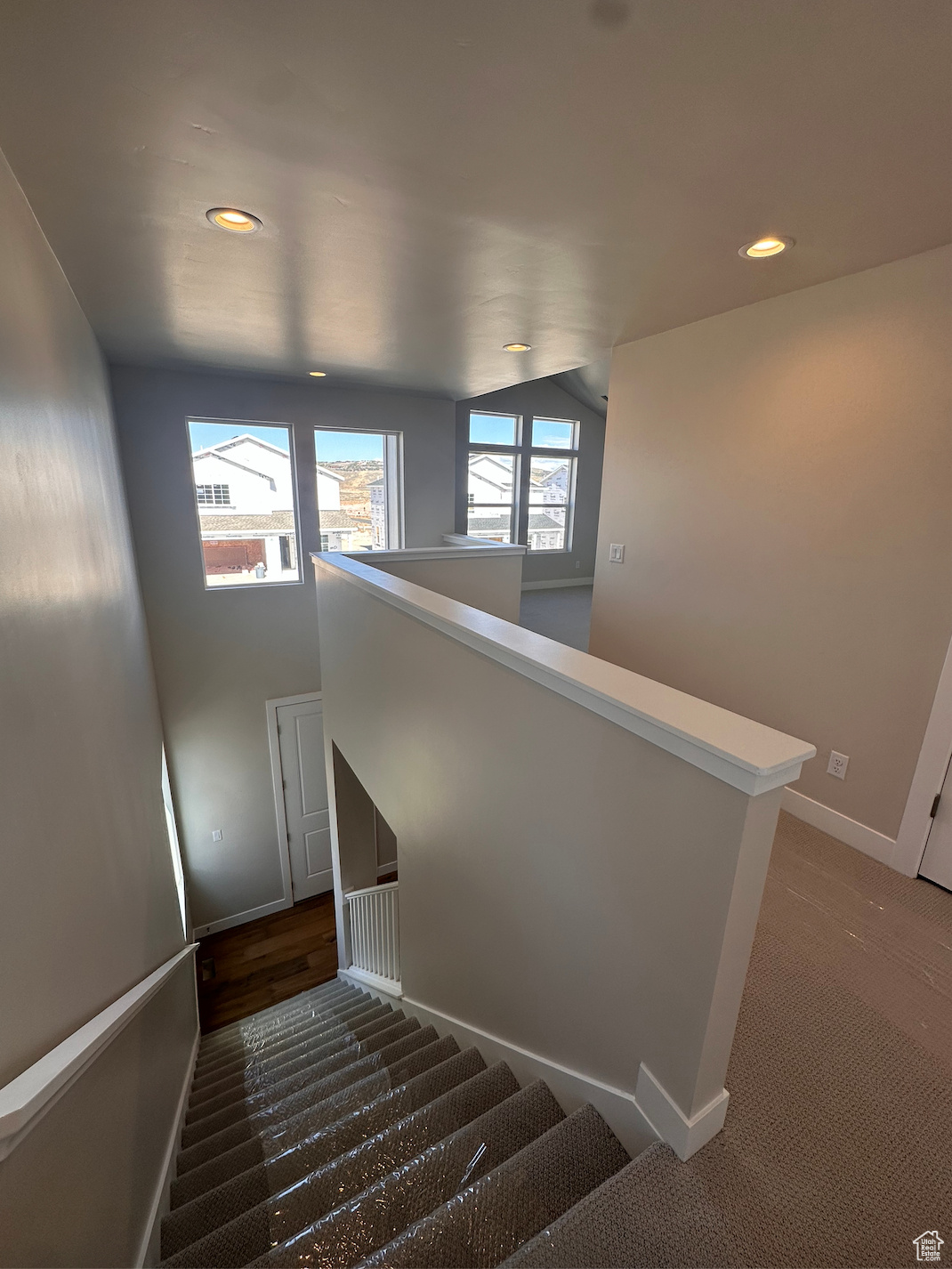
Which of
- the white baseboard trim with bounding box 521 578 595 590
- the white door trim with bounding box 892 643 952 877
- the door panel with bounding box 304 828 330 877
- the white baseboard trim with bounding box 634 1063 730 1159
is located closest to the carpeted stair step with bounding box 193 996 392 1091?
the door panel with bounding box 304 828 330 877

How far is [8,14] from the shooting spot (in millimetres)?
1026

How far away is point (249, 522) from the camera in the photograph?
16.1ft

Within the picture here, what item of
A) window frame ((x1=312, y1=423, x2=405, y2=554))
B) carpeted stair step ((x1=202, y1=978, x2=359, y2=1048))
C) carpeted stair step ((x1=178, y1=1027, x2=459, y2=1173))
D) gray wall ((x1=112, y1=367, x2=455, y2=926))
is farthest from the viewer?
window frame ((x1=312, y1=423, x2=405, y2=554))

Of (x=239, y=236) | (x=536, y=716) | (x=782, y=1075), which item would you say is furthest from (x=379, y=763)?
(x=239, y=236)

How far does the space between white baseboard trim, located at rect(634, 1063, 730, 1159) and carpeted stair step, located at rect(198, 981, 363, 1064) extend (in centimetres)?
321

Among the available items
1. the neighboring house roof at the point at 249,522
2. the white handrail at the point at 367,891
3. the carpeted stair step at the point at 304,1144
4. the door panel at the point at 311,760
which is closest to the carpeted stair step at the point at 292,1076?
the carpeted stair step at the point at 304,1144

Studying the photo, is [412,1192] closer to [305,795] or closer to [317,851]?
[305,795]

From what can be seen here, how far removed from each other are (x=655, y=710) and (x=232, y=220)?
6.84 feet

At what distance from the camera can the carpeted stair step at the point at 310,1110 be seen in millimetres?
1977

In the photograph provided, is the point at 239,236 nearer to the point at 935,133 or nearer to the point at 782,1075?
the point at 935,133

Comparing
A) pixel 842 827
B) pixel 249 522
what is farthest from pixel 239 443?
pixel 842 827

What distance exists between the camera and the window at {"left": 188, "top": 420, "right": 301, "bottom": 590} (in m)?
4.67

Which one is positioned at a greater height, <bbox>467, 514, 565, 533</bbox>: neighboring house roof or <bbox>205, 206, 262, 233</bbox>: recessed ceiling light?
<bbox>205, 206, 262, 233</bbox>: recessed ceiling light

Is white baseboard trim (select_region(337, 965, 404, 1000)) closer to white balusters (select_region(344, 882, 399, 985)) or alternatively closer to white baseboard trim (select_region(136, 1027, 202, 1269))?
white balusters (select_region(344, 882, 399, 985))
